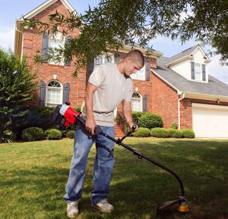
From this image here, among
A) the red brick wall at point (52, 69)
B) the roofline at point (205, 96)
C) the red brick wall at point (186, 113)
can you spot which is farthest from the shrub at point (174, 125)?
the red brick wall at point (52, 69)

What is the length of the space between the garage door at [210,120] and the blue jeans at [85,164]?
48.2ft

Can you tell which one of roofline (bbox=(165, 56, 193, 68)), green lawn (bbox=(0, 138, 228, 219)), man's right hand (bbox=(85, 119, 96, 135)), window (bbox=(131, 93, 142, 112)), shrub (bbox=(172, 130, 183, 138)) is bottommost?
green lawn (bbox=(0, 138, 228, 219))

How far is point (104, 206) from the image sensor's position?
2725mm

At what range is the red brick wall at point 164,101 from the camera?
16328 mm

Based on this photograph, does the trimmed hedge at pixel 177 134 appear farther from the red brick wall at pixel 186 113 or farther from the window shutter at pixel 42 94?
the window shutter at pixel 42 94

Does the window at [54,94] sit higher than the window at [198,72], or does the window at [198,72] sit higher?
the window at [198,72]

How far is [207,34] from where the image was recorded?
14.6ft

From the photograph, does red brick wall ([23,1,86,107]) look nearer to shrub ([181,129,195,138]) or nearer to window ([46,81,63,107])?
window ([46,81,63,107])

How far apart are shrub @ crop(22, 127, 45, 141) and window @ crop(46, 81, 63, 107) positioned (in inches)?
126

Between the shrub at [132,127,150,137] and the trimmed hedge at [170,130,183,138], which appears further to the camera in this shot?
the trimmed hedge at [170,130,183,138]

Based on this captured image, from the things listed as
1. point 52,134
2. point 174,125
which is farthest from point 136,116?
point 52,134

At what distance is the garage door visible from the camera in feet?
54.2

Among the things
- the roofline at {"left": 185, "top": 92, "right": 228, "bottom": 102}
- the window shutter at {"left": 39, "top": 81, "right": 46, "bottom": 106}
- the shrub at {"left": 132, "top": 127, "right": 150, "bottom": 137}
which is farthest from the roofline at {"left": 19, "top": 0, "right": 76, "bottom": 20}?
the roofline at {"left": 185, "top": 92, "right": 228, "bottom": 102}

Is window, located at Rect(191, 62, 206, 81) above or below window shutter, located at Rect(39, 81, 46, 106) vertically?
above
